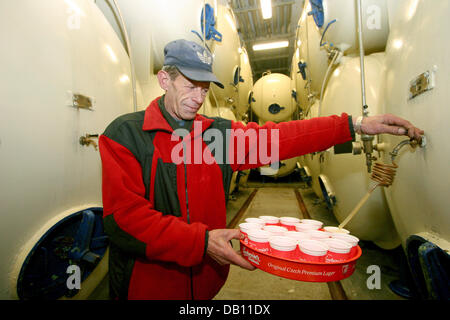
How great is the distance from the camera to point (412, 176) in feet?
3.70

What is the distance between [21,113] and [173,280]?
38.6 inches

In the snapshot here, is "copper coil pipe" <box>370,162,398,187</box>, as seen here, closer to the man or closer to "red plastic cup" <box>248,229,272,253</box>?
the man

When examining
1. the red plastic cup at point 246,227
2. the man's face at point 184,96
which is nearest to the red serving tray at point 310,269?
the red plastic cup at point 246,227

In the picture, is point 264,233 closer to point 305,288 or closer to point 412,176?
point 412,176

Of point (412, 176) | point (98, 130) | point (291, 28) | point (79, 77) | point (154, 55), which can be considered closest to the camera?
point (412, 176)

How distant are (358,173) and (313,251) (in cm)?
156

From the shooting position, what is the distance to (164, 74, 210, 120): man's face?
109 cm

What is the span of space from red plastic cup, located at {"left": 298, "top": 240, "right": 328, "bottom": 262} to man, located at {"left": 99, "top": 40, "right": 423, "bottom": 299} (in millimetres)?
220

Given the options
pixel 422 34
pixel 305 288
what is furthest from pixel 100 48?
pixel 305 288

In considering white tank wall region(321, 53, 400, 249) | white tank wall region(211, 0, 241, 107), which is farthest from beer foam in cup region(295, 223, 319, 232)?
white tank wall region(211, 0, 241, 107)

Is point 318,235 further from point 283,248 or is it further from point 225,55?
point 225,55

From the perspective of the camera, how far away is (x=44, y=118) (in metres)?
1.05

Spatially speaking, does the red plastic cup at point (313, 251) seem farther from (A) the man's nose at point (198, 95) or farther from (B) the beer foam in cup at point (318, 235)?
(A) the man's nose at point (198, 95)

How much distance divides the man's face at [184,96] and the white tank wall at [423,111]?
101 cm
